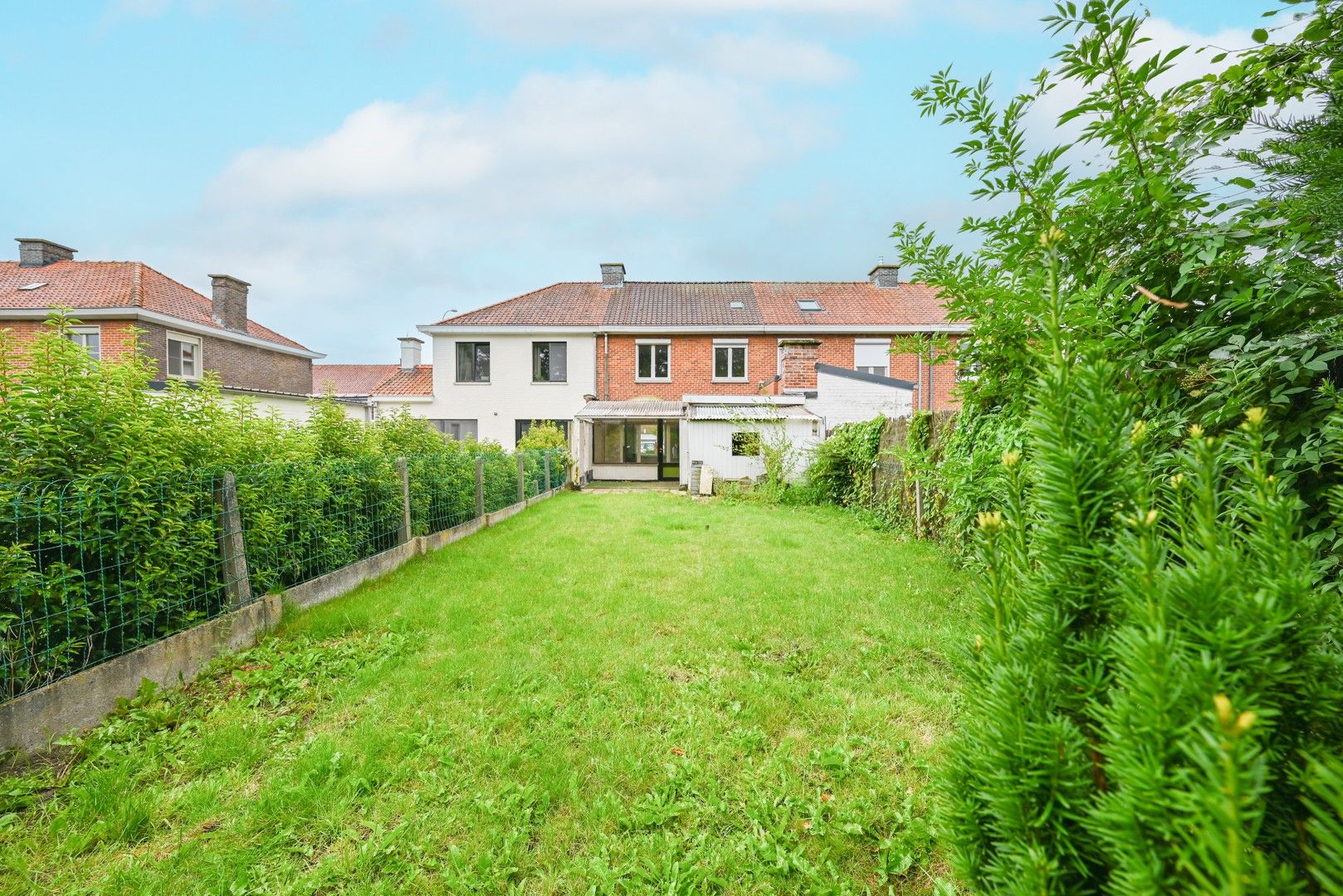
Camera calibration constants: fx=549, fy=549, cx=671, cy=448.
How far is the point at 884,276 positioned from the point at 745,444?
44.9 ft

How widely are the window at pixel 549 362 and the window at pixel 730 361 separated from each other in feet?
18.3

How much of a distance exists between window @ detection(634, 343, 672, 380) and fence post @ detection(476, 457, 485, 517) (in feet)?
38.8

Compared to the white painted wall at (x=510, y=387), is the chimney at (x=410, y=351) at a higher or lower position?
higher

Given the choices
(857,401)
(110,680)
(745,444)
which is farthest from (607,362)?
(110,680)

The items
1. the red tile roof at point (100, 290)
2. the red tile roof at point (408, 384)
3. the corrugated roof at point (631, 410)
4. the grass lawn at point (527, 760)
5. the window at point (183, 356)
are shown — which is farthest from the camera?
the red tile roof at point (408, 384)

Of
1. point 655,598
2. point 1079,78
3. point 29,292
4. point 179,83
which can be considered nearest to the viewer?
point 1079,78

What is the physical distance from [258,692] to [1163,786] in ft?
14.2

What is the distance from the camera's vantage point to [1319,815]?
1.62 ft

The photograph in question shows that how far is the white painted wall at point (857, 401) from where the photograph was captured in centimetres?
1432

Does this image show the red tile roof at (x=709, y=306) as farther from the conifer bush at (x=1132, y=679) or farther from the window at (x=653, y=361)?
the conifer bush at (x=1132, y=679)

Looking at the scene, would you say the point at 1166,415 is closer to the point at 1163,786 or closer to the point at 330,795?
the point at 1163,786

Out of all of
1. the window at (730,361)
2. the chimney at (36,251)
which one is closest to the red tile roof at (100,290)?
the chimney at (36,251)

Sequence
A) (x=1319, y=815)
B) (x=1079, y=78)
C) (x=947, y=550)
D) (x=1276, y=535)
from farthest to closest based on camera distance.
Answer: (x=947, y=550), (x=1079, y=78), (x=1276, y=535), (x=1319, y=815)

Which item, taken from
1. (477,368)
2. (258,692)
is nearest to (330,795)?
(258,692)
